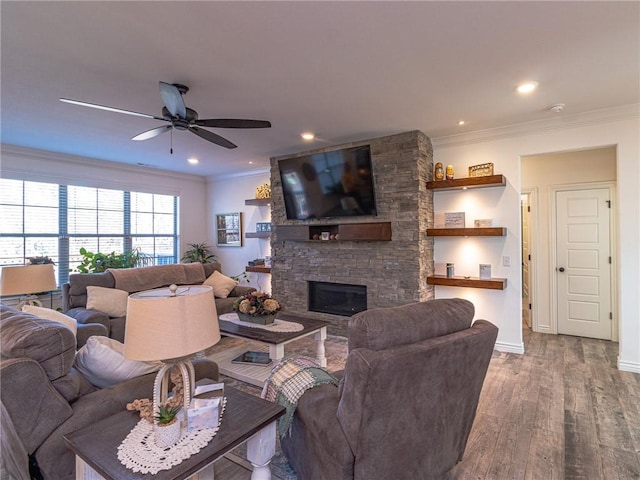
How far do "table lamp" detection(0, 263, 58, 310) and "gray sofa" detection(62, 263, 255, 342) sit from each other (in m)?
0.62

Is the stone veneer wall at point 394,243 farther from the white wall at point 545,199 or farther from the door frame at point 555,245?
the door frame at point 555,245

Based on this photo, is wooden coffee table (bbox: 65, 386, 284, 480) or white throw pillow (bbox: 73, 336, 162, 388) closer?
wooden coffee table (bbox: 65, 386, 284, 480)

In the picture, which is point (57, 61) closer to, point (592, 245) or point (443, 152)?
point (443, 152)

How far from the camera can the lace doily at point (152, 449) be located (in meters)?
1.19

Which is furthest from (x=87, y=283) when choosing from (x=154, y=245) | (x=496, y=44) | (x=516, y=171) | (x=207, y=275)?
(x=516, y=171)

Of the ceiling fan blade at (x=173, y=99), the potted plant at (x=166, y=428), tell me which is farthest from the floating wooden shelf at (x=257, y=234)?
the potted plant at (x=166, y=428)

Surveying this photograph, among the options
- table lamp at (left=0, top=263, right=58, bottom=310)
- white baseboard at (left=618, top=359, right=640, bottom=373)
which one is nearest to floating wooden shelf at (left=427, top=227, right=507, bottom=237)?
white baseboard at (left=618, top=359, right=640, bottom=373)

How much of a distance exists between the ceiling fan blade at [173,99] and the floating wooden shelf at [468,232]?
3.14 m

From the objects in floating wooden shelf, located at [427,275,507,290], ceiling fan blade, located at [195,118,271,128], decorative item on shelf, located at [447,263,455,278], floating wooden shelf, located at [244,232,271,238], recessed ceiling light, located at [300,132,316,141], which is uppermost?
recessed ceiling light, located at [300,132,316,141]

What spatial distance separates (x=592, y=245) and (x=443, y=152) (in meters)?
2.30

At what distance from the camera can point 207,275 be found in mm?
5488

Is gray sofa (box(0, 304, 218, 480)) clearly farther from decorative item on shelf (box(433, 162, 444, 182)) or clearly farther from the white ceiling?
decorative item on shelf (box(433, 162, 444, 182))

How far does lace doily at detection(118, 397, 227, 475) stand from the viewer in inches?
46.8

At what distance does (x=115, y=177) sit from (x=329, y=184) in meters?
3.87
